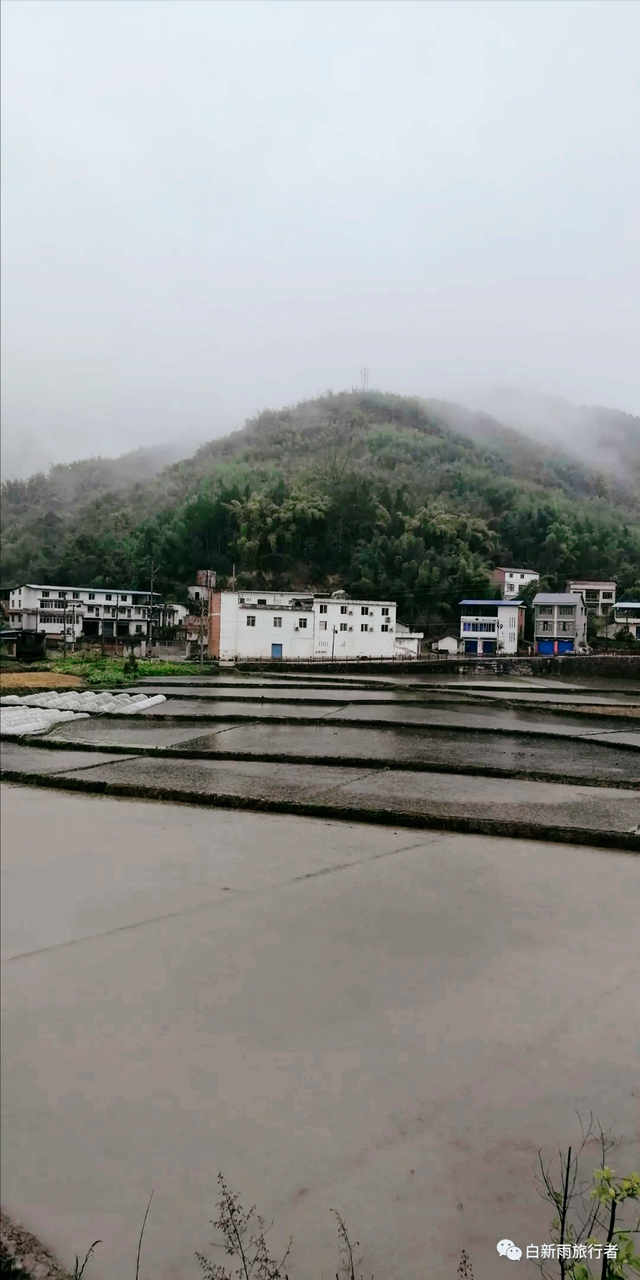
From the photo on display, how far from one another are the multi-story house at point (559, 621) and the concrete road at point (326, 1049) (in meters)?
1.95

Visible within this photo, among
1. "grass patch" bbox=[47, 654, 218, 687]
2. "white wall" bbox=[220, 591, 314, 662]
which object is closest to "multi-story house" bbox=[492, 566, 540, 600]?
"white wall" bbox=[220, 591, 314, 662]

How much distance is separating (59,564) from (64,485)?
205 inches

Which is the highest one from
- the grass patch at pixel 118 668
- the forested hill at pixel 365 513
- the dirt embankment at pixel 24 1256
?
the forested hill at pixel 365 513

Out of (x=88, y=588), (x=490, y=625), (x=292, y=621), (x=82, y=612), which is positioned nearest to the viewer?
(x=490, y=625)

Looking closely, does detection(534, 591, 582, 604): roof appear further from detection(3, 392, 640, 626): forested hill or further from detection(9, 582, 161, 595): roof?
detection(9, 582, 161, 595): roof

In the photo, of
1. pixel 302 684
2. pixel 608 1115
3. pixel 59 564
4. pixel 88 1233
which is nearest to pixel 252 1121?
pixel 88 1233

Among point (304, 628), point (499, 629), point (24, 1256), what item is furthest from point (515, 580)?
point (24, 1256)

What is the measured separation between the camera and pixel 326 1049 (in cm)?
168

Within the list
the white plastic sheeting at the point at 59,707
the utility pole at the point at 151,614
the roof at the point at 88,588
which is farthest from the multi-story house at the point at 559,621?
the roof at the point at 88,588

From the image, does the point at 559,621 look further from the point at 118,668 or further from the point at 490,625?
the point at 118,668

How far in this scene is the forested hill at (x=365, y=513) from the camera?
432 centimetres

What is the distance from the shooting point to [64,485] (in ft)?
48.5

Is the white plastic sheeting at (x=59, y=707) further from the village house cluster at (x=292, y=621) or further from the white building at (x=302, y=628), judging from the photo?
the white building at (x=302, y=628)

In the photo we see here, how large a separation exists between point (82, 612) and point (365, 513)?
523 centimetres
